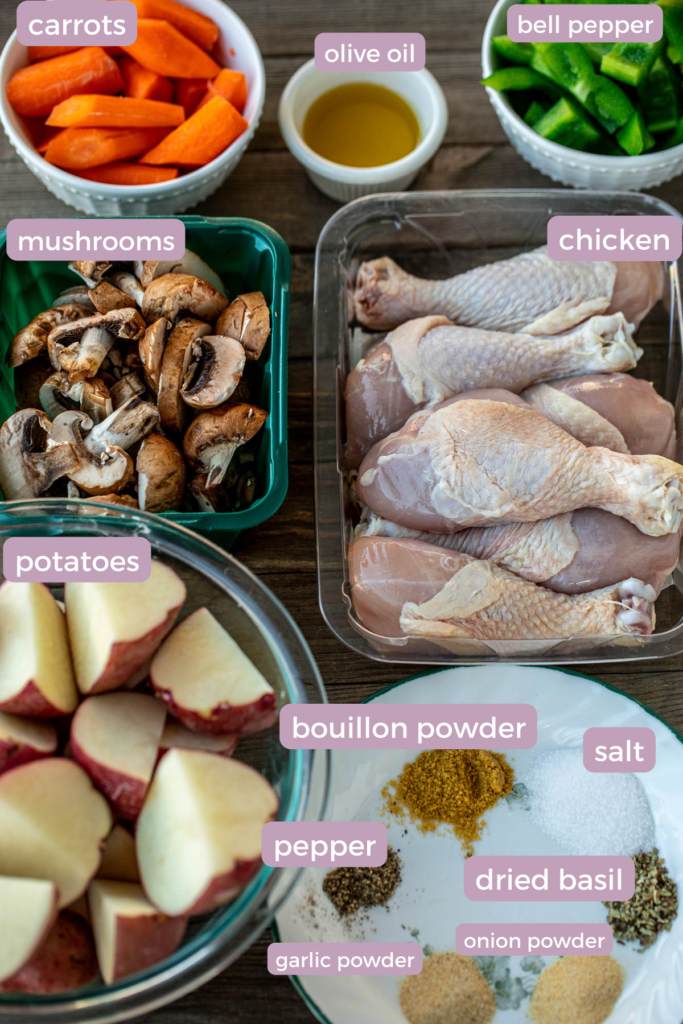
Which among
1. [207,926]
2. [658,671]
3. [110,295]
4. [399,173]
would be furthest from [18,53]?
[658,671]

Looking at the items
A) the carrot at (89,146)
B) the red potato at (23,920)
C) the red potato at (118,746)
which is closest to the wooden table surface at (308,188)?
the carrot at (89,146)

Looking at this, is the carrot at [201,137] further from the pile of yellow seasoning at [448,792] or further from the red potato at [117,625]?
the pile of yellow seasoning at [448,792]

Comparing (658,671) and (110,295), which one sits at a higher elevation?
(110,295)

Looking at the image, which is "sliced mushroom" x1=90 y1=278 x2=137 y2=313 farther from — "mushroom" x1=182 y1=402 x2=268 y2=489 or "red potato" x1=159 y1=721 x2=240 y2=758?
"red potato" x1=159 y1=721 x2=240 y2=758

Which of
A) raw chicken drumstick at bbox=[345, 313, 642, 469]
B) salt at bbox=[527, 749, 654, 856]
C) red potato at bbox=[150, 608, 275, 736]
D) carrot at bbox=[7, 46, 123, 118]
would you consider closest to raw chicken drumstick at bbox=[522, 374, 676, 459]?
raw chicken drumstick at bbox=[345, 313, 642, 469]

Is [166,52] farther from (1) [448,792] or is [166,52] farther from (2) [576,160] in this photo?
(1) [448,792]

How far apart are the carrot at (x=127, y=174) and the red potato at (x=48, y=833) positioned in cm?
79

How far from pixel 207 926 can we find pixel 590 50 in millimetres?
1199

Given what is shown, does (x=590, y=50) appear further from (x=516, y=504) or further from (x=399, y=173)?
(x=516, y=504)

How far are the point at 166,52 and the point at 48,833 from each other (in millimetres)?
992

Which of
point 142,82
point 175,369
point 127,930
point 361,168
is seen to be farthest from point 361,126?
point 127,930

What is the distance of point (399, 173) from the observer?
3.75 ft

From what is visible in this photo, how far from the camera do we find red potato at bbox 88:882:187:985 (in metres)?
0.67

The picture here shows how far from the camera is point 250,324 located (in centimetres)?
100
